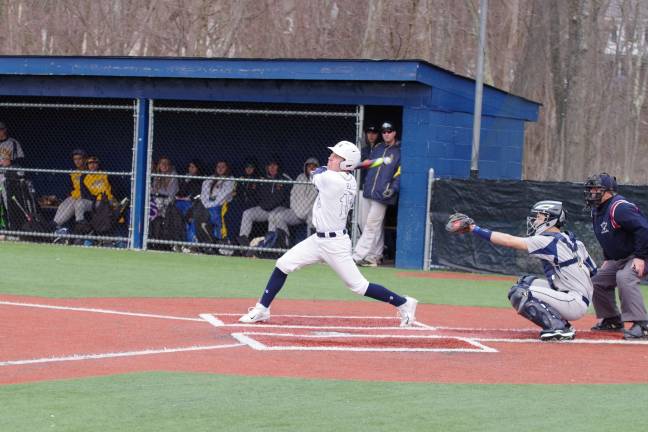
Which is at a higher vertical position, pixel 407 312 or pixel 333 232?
pixel 333 232

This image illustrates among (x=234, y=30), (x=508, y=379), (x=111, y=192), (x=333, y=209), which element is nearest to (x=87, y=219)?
(x=111, y=192)

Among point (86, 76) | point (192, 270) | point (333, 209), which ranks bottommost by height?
point (192, 270)

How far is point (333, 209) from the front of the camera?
10.4 meters

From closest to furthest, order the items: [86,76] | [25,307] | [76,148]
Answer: [25,307]
[86,76]
[76,148]

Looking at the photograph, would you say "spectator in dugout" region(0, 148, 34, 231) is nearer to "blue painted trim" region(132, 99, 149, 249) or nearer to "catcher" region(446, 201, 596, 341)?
"blue painted trim" region(132, 99, 149, 249)

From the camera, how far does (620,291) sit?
10.7 m

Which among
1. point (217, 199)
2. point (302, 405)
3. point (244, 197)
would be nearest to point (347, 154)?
point (302, 405)

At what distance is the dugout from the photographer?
56.7ft

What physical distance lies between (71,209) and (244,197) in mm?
2858

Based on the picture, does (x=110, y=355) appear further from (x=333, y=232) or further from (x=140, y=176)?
(x=140, y=176)

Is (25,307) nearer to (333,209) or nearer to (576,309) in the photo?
(333,209)

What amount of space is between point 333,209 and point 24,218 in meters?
10.7

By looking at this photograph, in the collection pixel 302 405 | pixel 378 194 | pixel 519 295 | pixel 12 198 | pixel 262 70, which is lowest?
pixel 302 405

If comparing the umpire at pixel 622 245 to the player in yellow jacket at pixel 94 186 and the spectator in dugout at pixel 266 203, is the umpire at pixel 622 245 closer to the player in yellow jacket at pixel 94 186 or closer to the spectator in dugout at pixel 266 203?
the spectator in dugout at pixel 266 203
